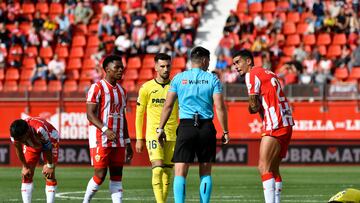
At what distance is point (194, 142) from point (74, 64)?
23.1 m

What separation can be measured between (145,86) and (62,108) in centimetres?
1505

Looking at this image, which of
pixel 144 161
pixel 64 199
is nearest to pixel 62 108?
pixel 144 161

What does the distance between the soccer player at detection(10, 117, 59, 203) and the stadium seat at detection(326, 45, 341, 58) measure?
19.3m

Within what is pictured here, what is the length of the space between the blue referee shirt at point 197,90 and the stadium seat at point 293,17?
21.3 metres

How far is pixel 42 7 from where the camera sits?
4066 centimetres

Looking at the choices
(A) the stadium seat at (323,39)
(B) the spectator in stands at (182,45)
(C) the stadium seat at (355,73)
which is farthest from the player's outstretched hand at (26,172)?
(A) the stadium seat at (323,39)

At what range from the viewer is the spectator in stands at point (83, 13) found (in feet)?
128

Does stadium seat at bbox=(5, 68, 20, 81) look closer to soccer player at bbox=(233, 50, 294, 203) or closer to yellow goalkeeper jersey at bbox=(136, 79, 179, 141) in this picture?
yellow goalkeeper jersey at bbox=(136, 79, 179, 141)

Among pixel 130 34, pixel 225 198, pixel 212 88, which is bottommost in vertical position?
pixel 225 198

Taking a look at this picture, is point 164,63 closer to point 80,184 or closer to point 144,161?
point 80,184

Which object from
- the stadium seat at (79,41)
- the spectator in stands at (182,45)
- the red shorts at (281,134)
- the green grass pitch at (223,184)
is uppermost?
the stadium seat at (79,41)

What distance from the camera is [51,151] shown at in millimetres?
15891

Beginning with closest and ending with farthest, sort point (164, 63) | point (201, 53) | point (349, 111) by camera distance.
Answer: point (201, 53) → point (164, 63) → point (349, 111)

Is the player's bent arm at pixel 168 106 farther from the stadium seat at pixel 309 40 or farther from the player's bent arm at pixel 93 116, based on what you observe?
the stadium seat at pixel 309 40
